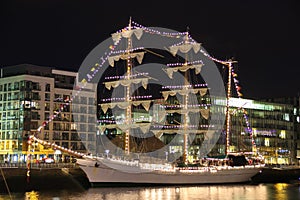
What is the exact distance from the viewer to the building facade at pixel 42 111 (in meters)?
90.9

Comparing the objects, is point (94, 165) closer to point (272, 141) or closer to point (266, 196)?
point (266, 196)

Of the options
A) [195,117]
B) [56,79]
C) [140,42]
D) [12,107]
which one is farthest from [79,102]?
[140,42]

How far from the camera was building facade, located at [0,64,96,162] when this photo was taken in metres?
90.9

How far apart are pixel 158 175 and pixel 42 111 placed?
38.0m

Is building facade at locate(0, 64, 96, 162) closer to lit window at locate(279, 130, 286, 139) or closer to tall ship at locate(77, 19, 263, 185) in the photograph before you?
tall ship at locate(77, 19, 263, 185)

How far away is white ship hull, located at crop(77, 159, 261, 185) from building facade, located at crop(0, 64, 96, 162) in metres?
27.9

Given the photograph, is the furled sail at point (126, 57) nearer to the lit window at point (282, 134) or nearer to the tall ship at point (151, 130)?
the tall ship at point (151, 130)

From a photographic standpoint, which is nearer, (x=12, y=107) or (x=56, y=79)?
(x=12, y=107)

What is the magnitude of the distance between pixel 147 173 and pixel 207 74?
38.8m

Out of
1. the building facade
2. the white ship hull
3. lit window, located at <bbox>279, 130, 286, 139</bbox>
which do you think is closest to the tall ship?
the white ship hull

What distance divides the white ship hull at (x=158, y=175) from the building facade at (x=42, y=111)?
91.6ft

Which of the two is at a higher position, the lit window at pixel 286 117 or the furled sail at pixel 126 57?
the furled sail at pixel 126 57

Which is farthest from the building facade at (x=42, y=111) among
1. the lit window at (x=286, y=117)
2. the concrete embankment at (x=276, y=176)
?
the lit window at (x=286, y=117)

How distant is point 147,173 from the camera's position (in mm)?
62281
